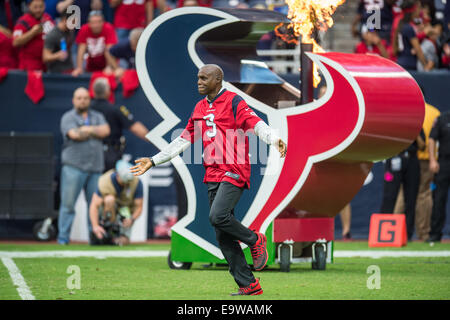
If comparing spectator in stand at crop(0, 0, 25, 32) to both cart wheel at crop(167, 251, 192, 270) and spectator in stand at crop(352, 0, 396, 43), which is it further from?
cart wheel at crop(167, 251, 192, 270)

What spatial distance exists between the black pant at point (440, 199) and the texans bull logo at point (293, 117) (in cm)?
485

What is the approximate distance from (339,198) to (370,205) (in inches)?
233

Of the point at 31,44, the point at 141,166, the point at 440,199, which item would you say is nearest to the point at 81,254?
the point at 31,44

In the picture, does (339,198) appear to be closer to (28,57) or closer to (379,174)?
(379,174)

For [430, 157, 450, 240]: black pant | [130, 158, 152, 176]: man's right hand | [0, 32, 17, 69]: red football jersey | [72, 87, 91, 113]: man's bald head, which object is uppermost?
[0, 32, 17, 69]: red football jersey

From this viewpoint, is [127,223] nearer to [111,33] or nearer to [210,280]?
[111,33]

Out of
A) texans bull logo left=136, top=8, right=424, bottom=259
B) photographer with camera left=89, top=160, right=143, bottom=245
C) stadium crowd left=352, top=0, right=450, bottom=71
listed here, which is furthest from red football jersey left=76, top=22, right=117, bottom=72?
texans bull logo left=136, top=8, right=424, bottom=259

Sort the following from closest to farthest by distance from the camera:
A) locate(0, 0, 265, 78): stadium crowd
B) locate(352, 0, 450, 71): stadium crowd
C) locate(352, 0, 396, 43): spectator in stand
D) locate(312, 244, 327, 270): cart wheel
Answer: locate(312, 244, 327, 270): cart wheel, locate(0, 0, 265, 78): stadium crowd, locate(352, 0, 450, 71): stadium crowd, locate(352, 0, 396, 43): spectator in stand

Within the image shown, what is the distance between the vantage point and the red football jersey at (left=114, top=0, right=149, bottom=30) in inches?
693

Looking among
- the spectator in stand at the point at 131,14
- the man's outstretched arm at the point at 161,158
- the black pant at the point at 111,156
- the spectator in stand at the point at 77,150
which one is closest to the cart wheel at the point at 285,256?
the man's outstretched arm at the point at 161,158

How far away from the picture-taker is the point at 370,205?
16.6 metres

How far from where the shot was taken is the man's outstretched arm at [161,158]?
823cm

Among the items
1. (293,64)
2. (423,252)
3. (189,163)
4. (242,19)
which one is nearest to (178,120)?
(189,163)
